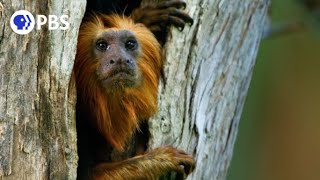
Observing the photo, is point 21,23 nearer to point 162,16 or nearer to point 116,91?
point 116,91

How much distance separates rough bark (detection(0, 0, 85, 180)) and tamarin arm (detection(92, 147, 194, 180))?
59 centimetres

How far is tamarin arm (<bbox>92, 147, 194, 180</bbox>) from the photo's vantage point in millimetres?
6121

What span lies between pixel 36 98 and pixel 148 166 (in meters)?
0.99

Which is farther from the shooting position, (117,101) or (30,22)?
(117,101)

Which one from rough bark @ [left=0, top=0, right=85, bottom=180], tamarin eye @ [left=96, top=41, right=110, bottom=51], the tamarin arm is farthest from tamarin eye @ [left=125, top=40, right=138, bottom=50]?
rough bark @ [left=0, top=0, right=85, bottom=180]

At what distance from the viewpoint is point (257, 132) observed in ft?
39.6

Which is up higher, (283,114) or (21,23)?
(21,23)

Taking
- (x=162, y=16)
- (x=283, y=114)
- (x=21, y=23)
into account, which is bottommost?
(x=283, y=114)

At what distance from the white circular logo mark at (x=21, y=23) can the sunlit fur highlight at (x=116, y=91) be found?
802 mm

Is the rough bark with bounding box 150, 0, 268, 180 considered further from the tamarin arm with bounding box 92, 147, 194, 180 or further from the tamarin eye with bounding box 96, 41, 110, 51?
the tamarin eye with bounding box 96, 41, 110, 51

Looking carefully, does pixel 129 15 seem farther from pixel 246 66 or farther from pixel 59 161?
pixel 59 161

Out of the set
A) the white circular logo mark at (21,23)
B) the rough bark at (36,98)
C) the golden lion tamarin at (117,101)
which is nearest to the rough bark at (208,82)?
the golden lion tamarin at (117,101)

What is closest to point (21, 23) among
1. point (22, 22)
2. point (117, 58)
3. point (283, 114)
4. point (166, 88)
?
point (22, 22)

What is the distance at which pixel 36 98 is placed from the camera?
→ 5.41 m
